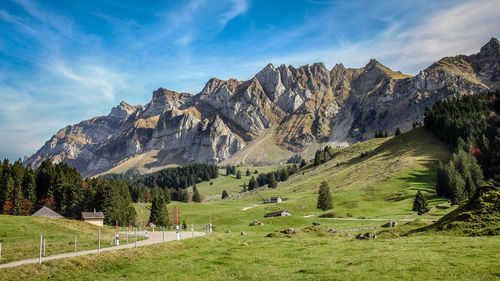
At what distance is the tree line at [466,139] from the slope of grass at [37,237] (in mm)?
91387

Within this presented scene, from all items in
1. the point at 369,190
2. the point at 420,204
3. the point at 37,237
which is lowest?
the point at 420,204

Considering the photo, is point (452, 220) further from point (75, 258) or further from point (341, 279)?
point (75, 258)

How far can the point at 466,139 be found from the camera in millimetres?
149500

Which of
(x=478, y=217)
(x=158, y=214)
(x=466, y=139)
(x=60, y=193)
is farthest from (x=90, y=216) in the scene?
(x=466, y=139)

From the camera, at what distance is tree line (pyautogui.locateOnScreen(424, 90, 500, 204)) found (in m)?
102

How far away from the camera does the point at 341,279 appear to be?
53.5ft

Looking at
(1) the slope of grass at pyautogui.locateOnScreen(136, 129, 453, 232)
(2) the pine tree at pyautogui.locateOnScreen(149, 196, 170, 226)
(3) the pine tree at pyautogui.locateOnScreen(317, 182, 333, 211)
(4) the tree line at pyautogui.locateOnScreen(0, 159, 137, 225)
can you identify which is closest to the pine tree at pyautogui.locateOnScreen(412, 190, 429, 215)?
(1) the slope of grass at pyautogui.locateOnScreen(136, 129, 453, 232)

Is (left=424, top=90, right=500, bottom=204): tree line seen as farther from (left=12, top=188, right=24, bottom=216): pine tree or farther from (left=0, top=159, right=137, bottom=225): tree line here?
(left=12, top=188, right=24, bottom=216): pine tree

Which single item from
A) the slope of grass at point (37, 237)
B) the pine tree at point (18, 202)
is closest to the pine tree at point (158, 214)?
the pine tree at point (18, 202)

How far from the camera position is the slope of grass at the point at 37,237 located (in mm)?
25812

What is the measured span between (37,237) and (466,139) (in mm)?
165785

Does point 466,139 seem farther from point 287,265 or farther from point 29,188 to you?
point 29,188

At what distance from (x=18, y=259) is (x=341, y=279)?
825 inches

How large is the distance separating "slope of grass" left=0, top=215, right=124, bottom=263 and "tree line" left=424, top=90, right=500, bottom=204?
300 feet
